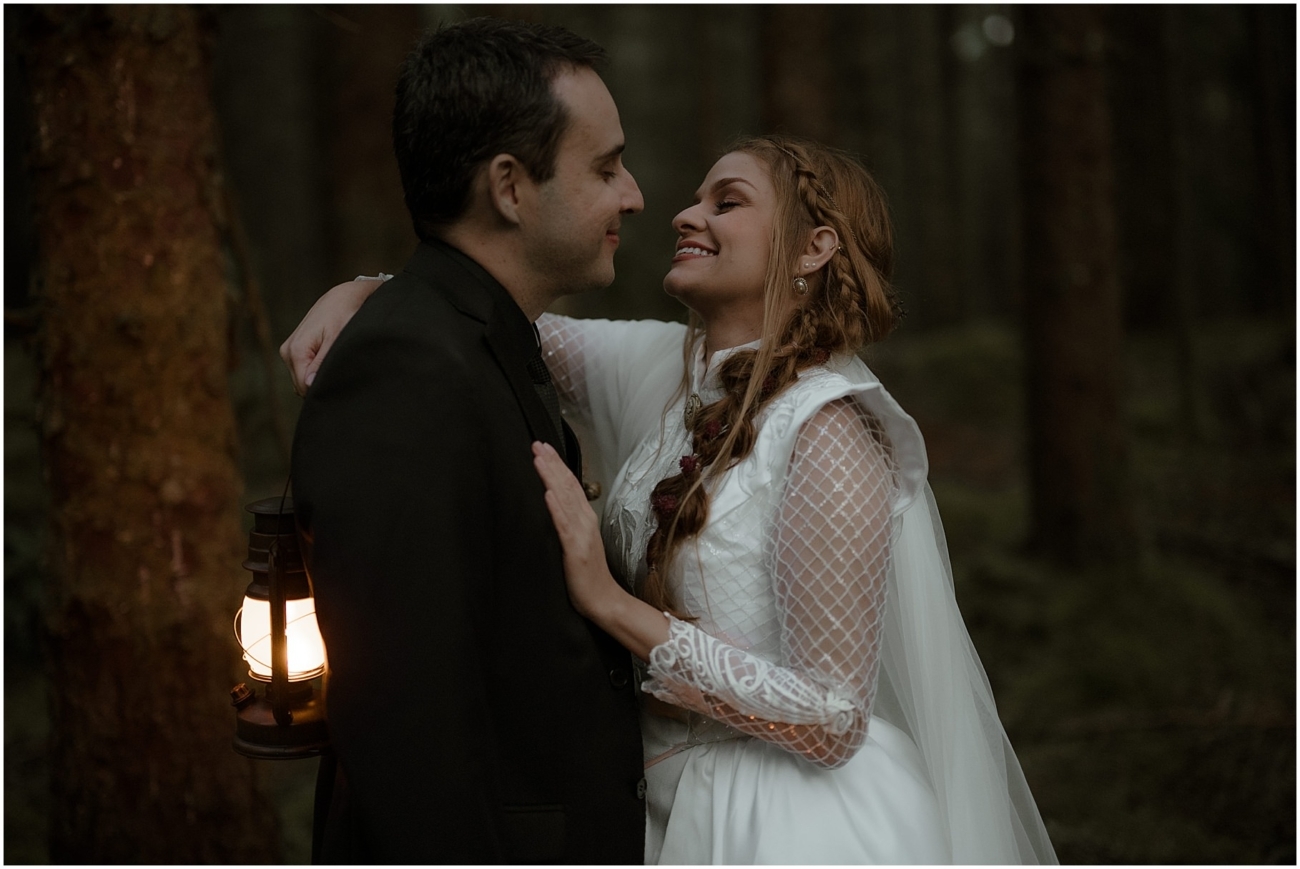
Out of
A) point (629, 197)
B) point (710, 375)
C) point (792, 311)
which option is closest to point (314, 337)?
point (629, 197)

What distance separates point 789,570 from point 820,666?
0.22 meters

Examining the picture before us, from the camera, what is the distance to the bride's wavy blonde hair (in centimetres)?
249

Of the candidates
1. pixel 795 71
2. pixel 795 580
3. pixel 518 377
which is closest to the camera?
A: pixel 518 377

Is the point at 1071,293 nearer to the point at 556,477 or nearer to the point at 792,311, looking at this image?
the point at 792,311

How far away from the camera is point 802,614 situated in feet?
7.43

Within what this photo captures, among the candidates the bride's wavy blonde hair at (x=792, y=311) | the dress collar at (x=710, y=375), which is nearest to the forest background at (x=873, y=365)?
the bride's wavy blonde hair at (x=792, y=311)

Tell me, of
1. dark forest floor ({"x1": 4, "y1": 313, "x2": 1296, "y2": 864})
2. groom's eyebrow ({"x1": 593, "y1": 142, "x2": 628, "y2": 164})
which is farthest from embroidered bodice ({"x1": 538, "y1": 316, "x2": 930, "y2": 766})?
dark forest floor ({"x1": 4, "y1": 313, "x2": 1296, "y2": 864})

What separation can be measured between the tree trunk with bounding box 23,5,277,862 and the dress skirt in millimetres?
1531

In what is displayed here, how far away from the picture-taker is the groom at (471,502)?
183 cm

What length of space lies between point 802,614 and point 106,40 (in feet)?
8.26

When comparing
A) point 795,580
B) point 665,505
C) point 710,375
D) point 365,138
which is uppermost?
point 365,138

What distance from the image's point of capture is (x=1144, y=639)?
6.66 meters

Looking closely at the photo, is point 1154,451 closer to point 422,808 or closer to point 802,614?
point 802,614

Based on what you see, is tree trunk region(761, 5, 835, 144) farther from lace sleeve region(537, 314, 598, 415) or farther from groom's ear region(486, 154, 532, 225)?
→ groom's ear region(486, 154, 532, 225)
